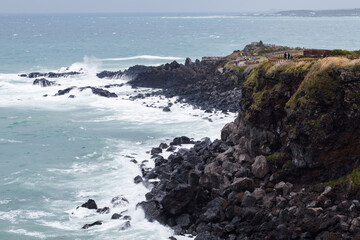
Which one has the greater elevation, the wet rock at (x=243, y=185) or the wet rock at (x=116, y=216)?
the wet rock at (x=243, y=185)

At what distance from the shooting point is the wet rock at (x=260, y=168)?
33062 mm

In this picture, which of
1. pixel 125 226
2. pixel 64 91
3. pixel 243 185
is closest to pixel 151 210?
pixel 125 226

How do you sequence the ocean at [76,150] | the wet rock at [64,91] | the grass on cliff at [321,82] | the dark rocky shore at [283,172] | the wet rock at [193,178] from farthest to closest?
the wet rock at [64,91]
the wet rock at [193,178]
the ocean at [76,150]
the grass on cliff at [321,82]
the dark rocky shore at [283,172]

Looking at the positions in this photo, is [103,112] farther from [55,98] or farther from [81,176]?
[81,176]

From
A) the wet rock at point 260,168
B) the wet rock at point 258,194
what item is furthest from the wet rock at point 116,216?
the wet rock at point 260,168

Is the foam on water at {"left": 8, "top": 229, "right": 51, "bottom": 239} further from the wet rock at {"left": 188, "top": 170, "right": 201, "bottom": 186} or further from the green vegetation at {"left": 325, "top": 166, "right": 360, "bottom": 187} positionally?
the green vegetation at {"left": 325, "top": 166, "right": 360, "bottom": 187}

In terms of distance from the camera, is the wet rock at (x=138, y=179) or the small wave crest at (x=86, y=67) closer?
the wet rock at (x=138, y=179)

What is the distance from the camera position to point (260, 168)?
3316 centimetres

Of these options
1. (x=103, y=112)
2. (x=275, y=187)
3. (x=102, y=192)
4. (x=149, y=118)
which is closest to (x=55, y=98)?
(x=103, y=112)

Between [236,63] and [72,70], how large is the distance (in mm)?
44639

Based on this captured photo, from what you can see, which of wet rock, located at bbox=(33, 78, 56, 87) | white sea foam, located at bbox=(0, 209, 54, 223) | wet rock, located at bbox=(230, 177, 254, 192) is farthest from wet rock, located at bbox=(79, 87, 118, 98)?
wet rock, located at bbox=(230, 177, 254, 192)

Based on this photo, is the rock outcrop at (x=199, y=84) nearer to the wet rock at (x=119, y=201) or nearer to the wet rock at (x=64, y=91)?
the wet rock at (x=64, y=91)

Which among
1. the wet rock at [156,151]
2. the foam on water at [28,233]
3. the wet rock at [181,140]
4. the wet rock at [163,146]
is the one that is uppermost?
the wet rock at [181,140]

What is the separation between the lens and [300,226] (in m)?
25.7
